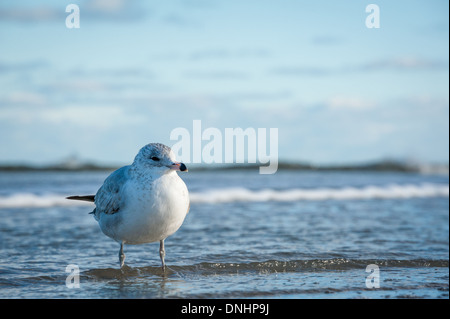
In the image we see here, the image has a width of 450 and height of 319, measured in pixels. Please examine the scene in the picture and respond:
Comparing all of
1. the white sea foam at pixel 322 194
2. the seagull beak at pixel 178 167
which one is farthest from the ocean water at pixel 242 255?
the white sea foam at pixel 322 194

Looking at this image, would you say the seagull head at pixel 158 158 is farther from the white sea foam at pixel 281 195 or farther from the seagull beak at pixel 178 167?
the white sea foam at pixel 281 195

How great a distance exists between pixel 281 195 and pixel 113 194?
9.84 m

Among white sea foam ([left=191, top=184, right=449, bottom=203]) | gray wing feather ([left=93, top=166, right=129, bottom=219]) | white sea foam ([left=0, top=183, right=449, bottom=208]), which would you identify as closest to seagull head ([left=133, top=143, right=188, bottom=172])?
gray wing feather ([left=93, top=166, right=129, bottom=219])

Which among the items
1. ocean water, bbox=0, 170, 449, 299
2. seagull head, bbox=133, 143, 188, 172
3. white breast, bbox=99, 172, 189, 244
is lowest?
ocean water, bbox=0, 170, 449, 299

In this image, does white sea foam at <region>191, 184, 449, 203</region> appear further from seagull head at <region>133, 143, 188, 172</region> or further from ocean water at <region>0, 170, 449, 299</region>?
seagull head at <region>133, 143, 188, 172</region>

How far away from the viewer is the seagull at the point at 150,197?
5441 mm

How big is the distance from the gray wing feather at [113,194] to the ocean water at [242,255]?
0.78m

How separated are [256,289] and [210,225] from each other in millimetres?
3880

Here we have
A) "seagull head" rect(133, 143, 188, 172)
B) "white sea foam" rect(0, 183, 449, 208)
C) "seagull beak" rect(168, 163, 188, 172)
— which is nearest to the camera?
"seagull beak" rect(168, 163, 188, 172)

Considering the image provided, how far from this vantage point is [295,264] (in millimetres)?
6797

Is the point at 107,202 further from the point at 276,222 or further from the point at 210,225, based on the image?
the point at 276,222

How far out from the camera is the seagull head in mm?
5426
